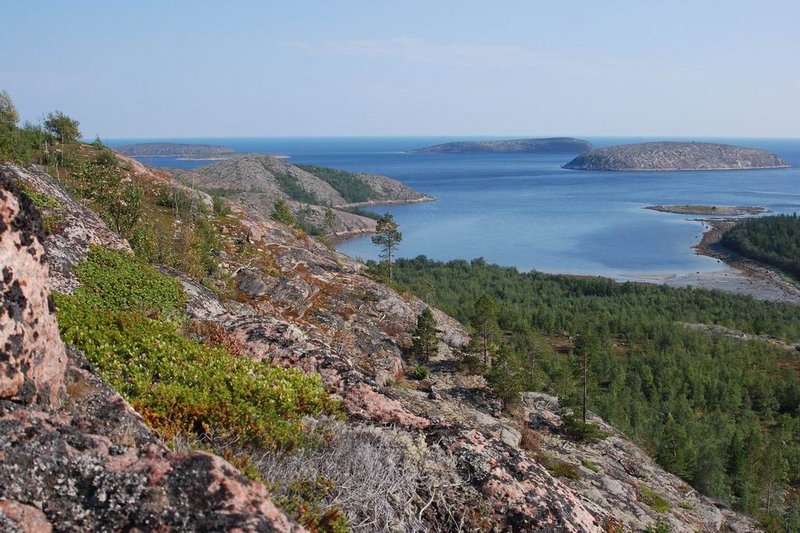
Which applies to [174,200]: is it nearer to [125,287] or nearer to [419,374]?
[419,374]

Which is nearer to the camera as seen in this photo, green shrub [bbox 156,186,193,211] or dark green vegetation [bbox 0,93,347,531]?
dark green vegetation [bbox 0,93,347,531]

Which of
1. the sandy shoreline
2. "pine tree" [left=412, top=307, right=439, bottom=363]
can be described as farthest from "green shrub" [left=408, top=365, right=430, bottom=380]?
the sandy shoreline

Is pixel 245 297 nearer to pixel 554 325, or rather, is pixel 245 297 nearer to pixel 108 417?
pixel 108 417

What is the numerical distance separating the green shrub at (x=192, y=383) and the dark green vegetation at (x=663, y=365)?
17911 millimetres

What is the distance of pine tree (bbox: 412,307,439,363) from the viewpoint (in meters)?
28.8

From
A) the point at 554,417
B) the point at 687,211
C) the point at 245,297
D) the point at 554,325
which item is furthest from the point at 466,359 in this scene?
the point at 687,211

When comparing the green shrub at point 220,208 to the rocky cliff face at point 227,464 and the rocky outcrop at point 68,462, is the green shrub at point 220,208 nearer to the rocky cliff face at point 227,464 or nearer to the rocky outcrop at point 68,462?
the rocky cliff face at point 227,464

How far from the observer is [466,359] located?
2841cm

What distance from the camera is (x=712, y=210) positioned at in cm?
16950

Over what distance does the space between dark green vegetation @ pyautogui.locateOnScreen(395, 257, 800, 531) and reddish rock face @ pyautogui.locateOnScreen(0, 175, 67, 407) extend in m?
20.9

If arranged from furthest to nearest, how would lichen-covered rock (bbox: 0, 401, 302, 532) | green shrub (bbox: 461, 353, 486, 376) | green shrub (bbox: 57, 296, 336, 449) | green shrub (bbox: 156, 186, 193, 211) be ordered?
1. green shrub (bbox: 156, 186, 193, 211)
2. green shrub (bbox: 461, 353, 486, 376)
3. green shrub (bbox: 57, 296, 336, 449)
4. lichen-covered rock (bbox: 0, 401, 302, 532)

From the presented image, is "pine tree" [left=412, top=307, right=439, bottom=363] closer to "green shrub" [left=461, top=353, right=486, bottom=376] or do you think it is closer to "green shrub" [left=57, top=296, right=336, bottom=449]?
"green shrub" [left=461, top=353, right=486, bottom=376]

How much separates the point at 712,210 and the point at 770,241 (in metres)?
49.3

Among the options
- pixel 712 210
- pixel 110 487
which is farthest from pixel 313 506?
pixel 712 210
